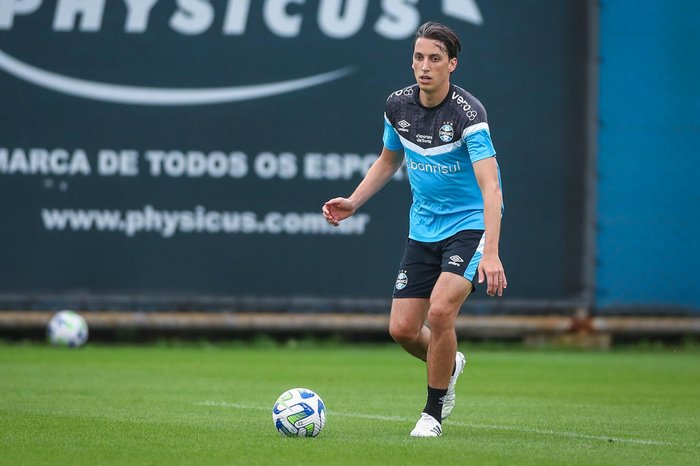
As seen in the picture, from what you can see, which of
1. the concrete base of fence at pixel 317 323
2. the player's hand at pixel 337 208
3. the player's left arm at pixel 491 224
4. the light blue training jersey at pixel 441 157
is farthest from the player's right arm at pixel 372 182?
the concrete base of fence at pixel 317 323

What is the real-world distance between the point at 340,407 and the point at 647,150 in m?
8.26

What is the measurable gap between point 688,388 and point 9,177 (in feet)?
29.0

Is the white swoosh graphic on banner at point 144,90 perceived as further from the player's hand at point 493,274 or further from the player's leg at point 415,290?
the player's hand at point 493,274

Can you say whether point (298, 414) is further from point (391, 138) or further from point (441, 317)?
point (391, 138)

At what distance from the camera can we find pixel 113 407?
920 centimetres

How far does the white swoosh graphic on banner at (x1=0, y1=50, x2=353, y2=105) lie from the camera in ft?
53.1

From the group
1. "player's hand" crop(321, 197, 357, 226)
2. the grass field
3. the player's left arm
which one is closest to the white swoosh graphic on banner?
the grass field

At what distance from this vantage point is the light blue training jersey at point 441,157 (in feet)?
25.4

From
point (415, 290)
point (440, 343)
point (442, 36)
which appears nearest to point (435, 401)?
point (440, 343)

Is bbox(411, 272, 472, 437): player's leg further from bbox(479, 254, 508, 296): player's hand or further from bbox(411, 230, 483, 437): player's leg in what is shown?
bbox(479, 254, 508, 296): player's hand

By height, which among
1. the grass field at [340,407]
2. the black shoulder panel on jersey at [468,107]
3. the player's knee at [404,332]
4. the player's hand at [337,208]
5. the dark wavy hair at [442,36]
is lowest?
the grass field at [340,407]

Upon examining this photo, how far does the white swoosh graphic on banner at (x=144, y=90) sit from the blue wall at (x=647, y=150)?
3.50 metres

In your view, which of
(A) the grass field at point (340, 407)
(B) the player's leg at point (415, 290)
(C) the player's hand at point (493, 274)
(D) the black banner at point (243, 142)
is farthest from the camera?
(D) the black banner at point (243, 142)

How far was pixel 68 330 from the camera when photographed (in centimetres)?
1555
